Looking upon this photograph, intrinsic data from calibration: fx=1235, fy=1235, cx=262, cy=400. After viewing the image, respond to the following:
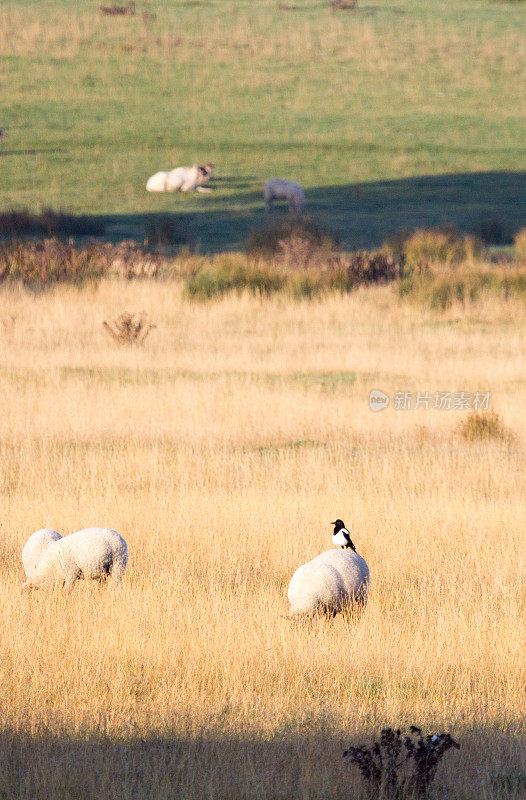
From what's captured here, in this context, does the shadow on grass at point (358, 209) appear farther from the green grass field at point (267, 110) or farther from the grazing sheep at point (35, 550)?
the grazing sheep at point (35, 550)

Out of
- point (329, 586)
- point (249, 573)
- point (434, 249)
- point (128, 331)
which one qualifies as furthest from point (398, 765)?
point (434, 249)

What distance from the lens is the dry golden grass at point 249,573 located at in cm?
469

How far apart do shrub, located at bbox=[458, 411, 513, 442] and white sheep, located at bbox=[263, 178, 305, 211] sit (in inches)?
985

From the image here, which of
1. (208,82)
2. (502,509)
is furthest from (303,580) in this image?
(208,82)

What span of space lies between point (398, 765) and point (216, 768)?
683mm

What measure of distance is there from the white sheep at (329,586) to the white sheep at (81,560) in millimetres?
1060

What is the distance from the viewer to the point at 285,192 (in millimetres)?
37000

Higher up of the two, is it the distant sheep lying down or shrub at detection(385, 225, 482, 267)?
the distant sheep lying down

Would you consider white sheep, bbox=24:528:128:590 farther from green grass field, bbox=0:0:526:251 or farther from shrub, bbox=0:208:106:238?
shrub, bbox=0:208:106:238

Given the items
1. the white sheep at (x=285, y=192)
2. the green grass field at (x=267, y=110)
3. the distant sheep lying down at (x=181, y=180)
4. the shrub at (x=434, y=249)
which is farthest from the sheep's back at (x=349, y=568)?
the distant sheep lying down at (x=181, y=180)

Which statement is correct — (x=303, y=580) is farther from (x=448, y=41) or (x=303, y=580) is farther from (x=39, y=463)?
(x=448, y=41)

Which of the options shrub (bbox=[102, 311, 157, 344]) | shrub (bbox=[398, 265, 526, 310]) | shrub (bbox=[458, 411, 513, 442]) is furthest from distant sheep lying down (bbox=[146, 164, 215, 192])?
shrub (bbox=[458, 411, 513, 442])

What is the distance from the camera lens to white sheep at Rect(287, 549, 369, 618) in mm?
6145

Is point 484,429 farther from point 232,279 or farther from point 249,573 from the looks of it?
point 232,279
